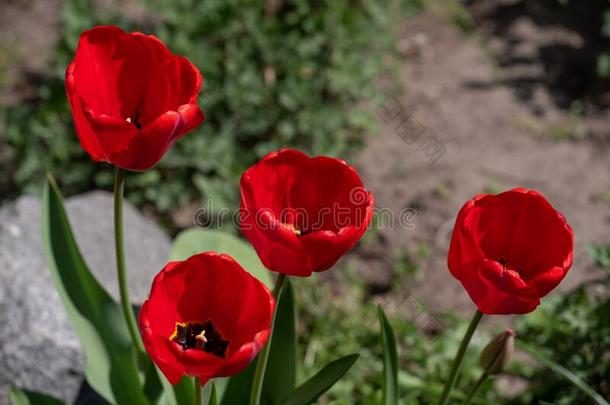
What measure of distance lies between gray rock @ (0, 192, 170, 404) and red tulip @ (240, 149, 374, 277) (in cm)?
112

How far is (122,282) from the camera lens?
163 centimetres

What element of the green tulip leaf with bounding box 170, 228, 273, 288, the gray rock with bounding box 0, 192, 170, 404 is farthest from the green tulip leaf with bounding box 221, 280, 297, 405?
the gray rock with bounding box 0, 192, 170, 404

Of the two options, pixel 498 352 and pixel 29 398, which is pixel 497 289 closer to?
pixel 498 352

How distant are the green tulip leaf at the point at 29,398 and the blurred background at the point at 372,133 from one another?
0.91 m

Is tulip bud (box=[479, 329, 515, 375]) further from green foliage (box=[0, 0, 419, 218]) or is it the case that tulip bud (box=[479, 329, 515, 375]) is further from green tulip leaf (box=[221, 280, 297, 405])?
green foliage (box=[0, 0, 419, 218])

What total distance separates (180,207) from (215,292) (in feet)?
6.80

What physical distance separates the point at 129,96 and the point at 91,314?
539 mm

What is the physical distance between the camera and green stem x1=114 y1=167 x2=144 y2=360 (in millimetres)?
1497

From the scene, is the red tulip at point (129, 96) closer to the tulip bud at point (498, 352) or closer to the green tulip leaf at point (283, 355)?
the green tulip leaf at point (283, 355)

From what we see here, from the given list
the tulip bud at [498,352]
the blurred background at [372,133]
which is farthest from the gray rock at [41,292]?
the tulip bud at [498,352]

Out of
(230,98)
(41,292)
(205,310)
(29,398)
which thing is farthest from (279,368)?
(230,98)

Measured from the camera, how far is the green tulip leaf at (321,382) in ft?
4.93

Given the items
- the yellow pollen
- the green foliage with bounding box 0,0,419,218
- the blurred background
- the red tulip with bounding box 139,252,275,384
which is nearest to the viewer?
the red tulip with bounding box 139,252,275,384

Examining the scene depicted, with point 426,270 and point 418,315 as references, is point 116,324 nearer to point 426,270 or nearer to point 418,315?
point 418,315
